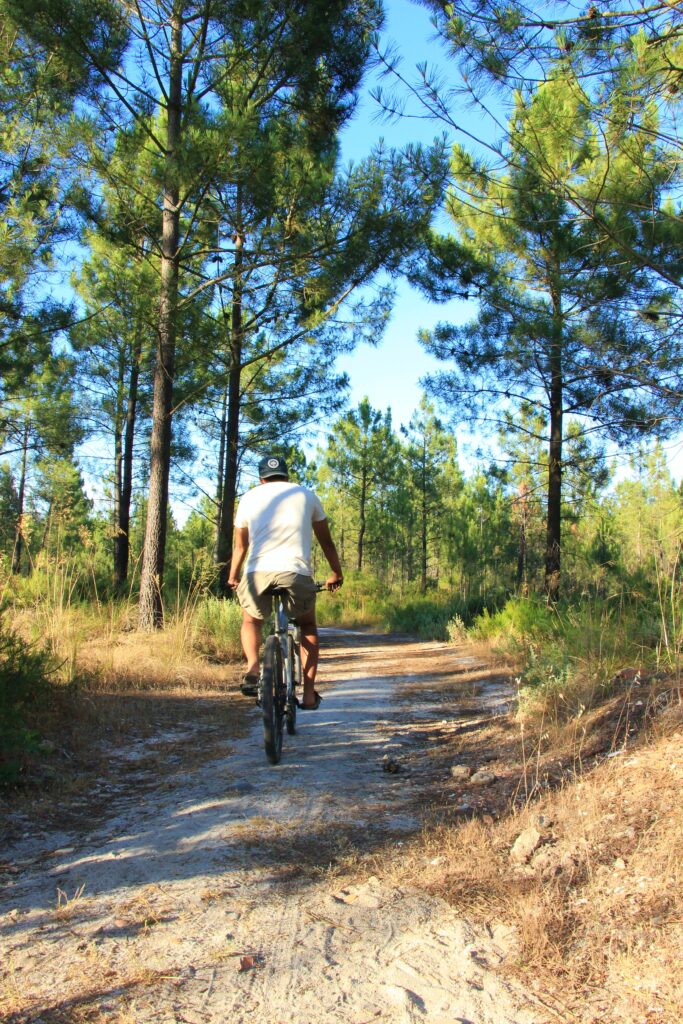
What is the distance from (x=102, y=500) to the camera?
21.3 meters

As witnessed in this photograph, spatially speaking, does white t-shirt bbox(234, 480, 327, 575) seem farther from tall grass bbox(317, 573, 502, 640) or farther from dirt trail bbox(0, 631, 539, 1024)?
tall grass bbox(317, 573, 502, 640)

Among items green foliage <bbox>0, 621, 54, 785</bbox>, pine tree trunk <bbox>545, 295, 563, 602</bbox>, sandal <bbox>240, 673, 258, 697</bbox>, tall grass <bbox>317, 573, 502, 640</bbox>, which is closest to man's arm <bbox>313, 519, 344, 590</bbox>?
sandal <bbox>240, 673, 258, 697</bbox>

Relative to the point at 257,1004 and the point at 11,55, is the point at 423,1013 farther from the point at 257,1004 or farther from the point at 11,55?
the point at 11,55

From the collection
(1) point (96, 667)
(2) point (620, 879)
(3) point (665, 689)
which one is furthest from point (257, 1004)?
(1) point (96, 667)

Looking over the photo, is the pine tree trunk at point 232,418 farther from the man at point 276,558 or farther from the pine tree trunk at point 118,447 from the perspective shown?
the man at point 276,558

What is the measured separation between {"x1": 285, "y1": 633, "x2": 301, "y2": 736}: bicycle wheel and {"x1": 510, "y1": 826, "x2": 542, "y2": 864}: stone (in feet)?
6.46

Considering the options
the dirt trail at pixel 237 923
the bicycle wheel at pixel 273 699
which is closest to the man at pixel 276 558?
the bicycle wheel at pixel 273 699

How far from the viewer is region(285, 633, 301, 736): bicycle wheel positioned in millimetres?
4582

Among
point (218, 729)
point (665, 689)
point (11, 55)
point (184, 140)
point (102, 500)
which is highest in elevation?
point (11, 55)

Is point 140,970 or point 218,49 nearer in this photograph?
point 140,970

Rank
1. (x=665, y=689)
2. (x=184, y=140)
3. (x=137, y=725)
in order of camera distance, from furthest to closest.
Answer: (x=184, y=140) → (x=137, y=725) → (x=665, y=689)

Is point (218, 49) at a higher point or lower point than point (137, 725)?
higher

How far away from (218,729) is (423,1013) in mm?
3655

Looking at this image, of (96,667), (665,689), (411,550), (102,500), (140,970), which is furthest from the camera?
(411,550)
